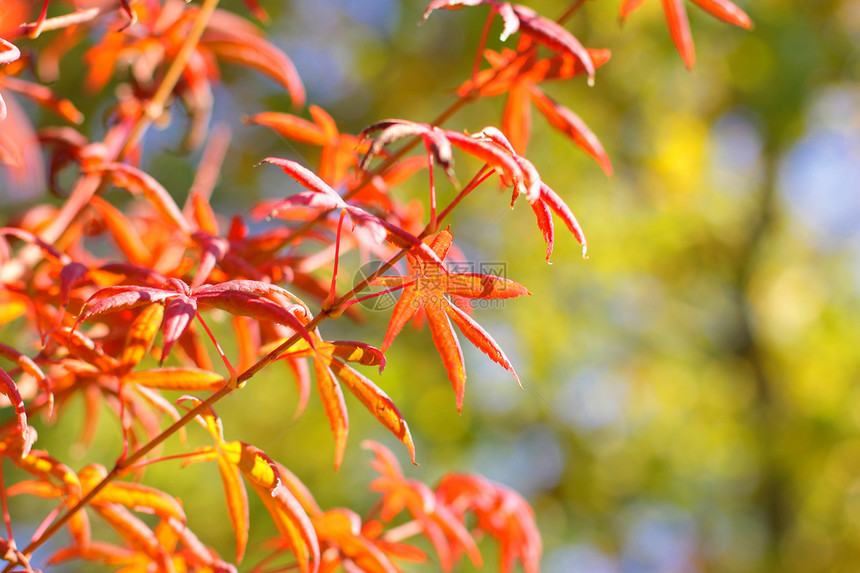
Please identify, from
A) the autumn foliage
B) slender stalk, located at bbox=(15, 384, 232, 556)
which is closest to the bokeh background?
the autumn foliage

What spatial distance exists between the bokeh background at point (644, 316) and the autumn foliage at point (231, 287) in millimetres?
1897

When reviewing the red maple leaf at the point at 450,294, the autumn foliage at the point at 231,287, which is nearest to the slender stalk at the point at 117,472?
the autumn foliage at the point at 231,287

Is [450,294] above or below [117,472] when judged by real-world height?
above

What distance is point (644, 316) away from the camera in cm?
318

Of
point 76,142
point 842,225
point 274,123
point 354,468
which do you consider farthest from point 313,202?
point 842,225

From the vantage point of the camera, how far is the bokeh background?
9.59 feet

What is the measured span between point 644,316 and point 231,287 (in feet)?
9.67

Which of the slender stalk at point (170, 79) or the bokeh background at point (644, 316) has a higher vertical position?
the slender stalk at point (170, 79)

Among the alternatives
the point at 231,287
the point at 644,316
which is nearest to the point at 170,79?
the point at 231,287

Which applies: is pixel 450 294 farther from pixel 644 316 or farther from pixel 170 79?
pixel 644 316

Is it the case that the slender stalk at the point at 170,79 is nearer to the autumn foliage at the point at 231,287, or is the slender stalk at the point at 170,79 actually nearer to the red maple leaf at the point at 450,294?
the autumn foliage at the point at 231,287

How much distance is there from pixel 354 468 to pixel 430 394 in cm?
45

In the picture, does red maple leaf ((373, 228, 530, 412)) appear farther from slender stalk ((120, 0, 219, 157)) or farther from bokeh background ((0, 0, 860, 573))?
bokeh background ((0, 0, 860, 573))

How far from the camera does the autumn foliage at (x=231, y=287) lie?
465 millimetres
